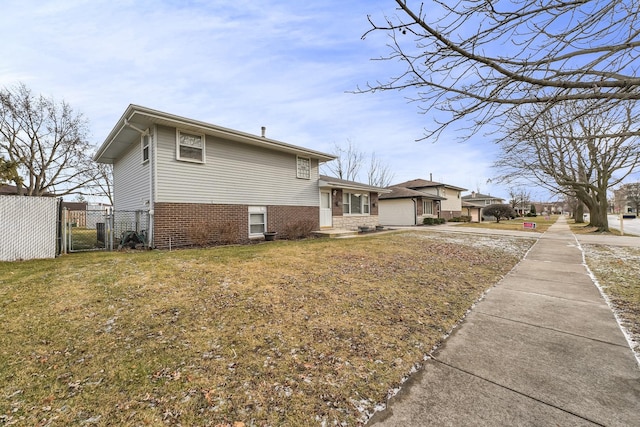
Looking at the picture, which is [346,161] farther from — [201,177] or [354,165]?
[201,177]

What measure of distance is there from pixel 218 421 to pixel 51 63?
46.0 ft

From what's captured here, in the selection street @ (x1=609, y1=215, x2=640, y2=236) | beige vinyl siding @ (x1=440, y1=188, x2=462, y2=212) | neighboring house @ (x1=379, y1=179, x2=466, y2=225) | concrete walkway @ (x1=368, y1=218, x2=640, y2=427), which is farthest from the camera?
beige vinyl siding @ (x1=440, y1=188, x2=462, y2=212)

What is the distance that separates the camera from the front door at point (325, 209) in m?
16.0

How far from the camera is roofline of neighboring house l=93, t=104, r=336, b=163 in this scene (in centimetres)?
888

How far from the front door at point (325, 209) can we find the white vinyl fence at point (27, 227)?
1131 cm

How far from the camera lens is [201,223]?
10328 mm

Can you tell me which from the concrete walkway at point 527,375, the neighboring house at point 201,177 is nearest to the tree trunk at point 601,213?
the neighboring house at point 201,177

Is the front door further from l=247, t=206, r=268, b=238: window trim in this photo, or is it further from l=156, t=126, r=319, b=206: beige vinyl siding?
l=247, t=206, r=268, b=238: window trim

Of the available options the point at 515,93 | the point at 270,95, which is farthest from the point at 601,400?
the point at 270,95

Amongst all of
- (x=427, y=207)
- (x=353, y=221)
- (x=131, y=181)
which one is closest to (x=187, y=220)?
(x=131, y=181)

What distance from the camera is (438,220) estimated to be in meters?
28.1

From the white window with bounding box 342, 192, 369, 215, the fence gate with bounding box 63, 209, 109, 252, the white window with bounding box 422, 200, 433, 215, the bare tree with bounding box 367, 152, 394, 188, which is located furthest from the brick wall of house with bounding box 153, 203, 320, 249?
the bare tree with bounding box 367, 152, 394, 188

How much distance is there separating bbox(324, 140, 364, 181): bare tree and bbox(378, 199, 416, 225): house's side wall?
44.4 ft

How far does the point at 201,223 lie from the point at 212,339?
7947 mm
